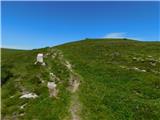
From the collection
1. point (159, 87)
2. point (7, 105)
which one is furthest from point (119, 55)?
point (7, 105)

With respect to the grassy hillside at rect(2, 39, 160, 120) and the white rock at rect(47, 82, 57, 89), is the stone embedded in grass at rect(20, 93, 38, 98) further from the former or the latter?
the white rock at rect(47, 82, 57, 89)

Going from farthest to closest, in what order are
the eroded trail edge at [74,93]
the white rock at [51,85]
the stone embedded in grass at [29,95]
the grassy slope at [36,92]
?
the white rock at [51,85] → the stone embedded in grass at [29,95] → the grassy slope at [36,92] → the eroded trail edge at [74,93]

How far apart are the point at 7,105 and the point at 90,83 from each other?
565 inches

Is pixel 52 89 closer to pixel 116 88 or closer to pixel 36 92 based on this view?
pixel 36 92

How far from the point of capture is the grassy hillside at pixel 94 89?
40.2 meters

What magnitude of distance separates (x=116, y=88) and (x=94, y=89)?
13.0 feet

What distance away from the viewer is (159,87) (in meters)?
51.7

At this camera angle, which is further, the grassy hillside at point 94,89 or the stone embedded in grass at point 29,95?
the stone embedded in grass at point 29,95

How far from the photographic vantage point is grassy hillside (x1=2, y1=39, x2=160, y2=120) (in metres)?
40.2

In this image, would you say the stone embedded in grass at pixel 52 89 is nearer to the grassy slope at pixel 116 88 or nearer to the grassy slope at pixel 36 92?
the grassy slope at pixel 36 92

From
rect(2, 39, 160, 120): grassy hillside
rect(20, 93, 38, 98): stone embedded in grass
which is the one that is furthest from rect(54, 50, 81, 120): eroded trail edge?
rect(20, 93, 38, 98): stone embedded in grass

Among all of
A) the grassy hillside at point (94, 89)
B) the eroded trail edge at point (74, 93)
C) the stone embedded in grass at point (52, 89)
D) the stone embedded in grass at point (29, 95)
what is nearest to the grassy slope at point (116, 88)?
the grassy hillside at point (94, 89)

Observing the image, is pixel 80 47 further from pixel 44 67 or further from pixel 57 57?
pixel 44 67

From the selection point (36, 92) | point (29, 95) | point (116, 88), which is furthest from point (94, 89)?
point (29, 95)
